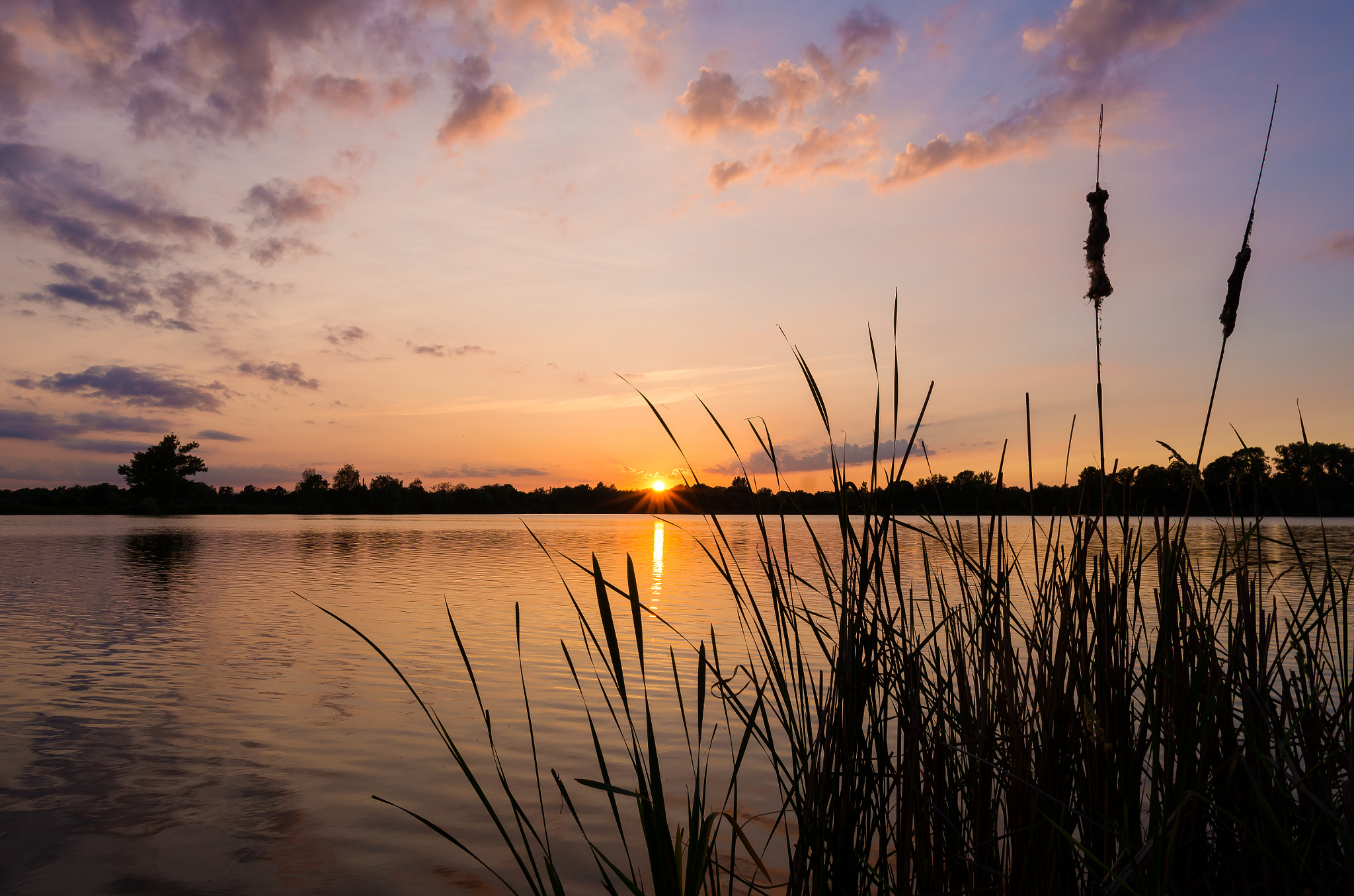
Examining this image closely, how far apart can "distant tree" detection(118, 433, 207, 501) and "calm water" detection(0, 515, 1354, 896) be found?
318 ft

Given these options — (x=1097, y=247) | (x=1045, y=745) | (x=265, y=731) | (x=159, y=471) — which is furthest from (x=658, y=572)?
(x=159, y=471)

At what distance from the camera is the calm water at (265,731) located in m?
3.90

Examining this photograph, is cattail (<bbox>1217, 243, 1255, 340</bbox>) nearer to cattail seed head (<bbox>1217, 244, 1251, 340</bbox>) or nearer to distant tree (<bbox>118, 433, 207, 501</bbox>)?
cattail seed head (<bbox>1217, 244, 1251, 340</bbox>)

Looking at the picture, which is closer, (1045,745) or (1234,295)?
(1234,295)

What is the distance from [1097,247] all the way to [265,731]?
21.8 feet

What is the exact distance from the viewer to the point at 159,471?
317ft

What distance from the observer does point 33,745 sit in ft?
18.6

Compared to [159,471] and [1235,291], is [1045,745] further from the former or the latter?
[159,471]

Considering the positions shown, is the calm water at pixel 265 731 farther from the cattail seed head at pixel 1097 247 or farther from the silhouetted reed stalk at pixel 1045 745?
the cattail seed head at pixel 1097 247

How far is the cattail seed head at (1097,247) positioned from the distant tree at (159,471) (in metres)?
116

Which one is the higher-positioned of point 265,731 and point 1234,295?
point 1234,295

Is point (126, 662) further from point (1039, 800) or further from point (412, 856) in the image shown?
point (1039, 800)

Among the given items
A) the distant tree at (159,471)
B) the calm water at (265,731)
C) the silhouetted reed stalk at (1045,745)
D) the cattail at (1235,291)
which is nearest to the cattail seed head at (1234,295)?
the cattail at (1235,291)

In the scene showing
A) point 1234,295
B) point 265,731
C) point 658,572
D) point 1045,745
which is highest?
point 1234,295
